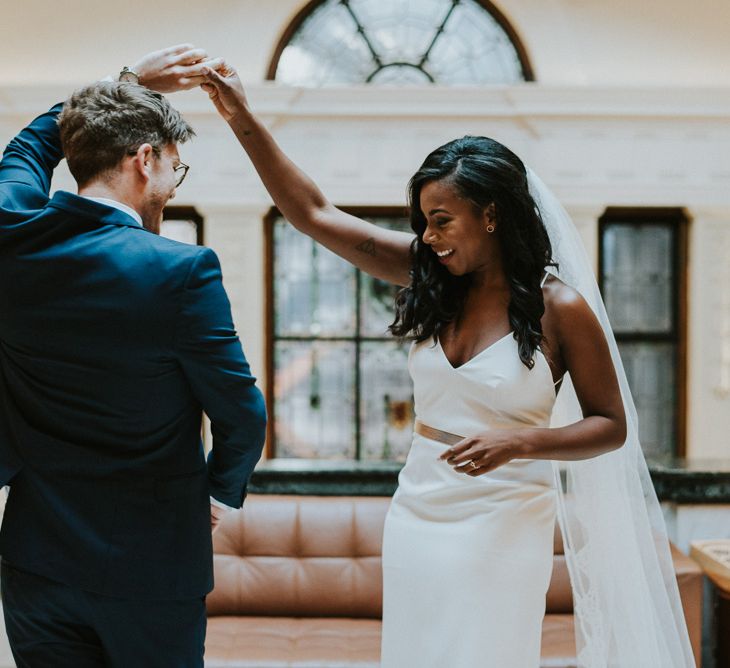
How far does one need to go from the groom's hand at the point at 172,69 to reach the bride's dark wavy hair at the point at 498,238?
1.73 feet

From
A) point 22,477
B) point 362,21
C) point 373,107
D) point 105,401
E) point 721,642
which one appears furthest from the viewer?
point 362,21

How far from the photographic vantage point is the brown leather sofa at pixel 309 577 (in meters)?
3.07

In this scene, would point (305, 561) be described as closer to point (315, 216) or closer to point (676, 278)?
point (315, 216)

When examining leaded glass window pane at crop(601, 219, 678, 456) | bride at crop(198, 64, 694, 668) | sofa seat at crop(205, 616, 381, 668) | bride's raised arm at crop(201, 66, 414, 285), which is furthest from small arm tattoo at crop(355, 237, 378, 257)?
leaded glass window pane at crop(601, 219, 678, 456)

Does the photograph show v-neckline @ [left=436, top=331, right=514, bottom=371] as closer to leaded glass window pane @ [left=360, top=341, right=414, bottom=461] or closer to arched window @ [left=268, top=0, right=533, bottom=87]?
leaded glass window pane @ [left=360, top=341, right=414, bottom=461]

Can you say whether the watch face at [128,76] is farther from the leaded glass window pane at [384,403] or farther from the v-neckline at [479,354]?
the leaded glass window pane at [384,403]

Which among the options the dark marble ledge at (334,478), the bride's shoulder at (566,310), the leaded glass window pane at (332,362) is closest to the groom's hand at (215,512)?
the bride's shoulder at (566,310)

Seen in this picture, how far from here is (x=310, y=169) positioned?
704 centimetres

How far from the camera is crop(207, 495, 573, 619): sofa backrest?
129 inches

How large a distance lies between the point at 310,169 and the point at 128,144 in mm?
5682

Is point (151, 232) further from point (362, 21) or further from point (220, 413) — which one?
point (362, 21)

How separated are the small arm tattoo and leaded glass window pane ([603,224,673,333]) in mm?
5809

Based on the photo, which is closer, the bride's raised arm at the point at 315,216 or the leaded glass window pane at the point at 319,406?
the bride's raised arm at the point at 315,216

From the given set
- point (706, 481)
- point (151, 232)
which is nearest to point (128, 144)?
point (151, 232)
